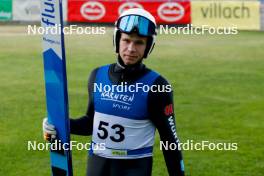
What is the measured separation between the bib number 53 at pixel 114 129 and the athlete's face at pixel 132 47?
488 mm

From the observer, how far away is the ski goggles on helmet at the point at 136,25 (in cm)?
437

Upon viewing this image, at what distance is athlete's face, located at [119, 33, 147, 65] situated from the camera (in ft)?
14.5

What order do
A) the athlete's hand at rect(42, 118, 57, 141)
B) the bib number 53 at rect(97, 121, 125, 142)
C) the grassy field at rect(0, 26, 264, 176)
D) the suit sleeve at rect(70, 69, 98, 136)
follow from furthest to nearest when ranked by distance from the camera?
the grassy field at rect(0, 26, 264, 176), the suit sleeve at rect(70, 69, 98, 136), the athlete's hand at rect(42, 118, 57, 141), the bib number 53 at rect(97, 121, 125, 142)

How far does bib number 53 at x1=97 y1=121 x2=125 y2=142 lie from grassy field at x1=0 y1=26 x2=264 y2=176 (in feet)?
12.3

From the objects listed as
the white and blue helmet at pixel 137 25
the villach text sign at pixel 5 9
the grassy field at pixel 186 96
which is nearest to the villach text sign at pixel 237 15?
the grassy field at pixel 186 96

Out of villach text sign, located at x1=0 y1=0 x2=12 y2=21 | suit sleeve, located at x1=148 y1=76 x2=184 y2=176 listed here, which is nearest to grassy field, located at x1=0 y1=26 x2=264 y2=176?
suit sleeve, located at x1=148 y1=76 x2=184 y2=176

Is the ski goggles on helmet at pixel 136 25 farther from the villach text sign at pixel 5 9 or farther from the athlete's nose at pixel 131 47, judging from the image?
the villach text sign at pixel 5 9

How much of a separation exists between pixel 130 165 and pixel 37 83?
35.1ft

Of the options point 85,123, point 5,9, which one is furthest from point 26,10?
point 85,123

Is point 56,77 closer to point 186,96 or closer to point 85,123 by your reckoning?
point 85,123

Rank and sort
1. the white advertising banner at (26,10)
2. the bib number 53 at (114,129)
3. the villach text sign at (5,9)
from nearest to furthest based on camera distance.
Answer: the bib number 53 at (114,129) < the villach text sign at (5,9) < the white advertising banner at (26,10)

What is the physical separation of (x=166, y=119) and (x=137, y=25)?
2.40 ft

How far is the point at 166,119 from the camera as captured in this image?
4453mm

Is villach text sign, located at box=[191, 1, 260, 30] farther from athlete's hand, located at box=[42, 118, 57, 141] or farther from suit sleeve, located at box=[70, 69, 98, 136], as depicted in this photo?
athlete's hand, located at box=[42, 118, 57, 141]
